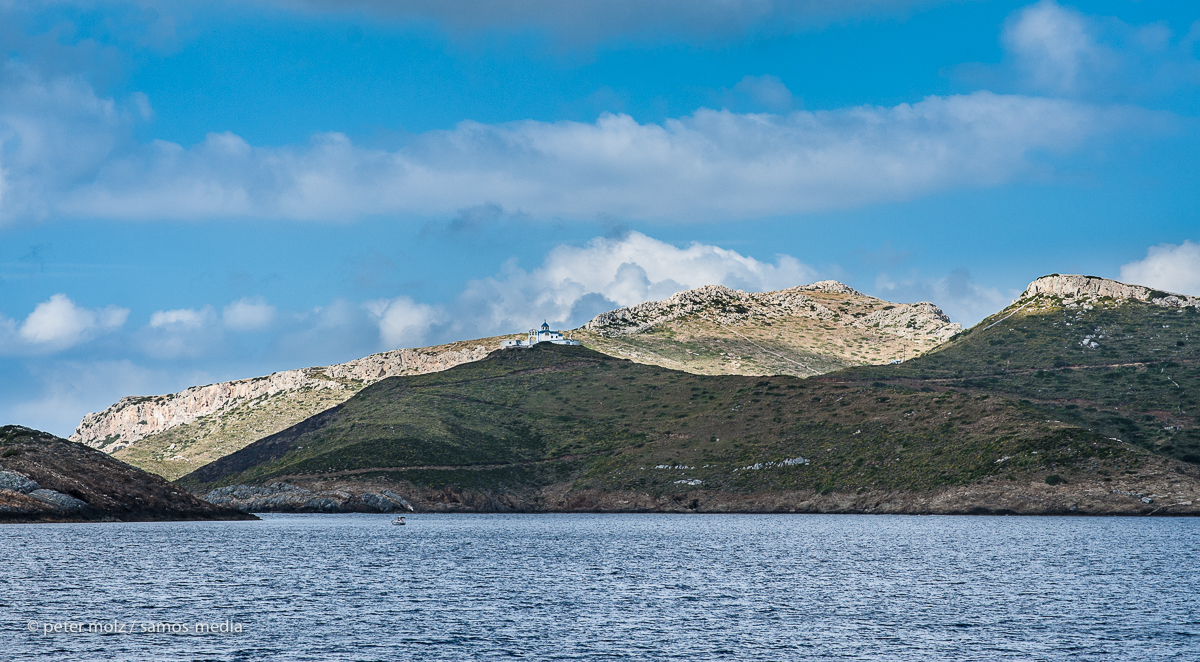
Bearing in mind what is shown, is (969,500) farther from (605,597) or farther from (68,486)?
(68,486)

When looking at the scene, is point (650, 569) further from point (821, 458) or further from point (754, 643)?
point (821, 458)

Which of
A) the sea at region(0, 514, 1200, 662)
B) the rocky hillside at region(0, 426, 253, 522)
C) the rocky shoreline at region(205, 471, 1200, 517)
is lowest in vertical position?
the sea at region(0, 514, 1200, 662)

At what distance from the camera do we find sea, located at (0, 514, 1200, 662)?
4778cm

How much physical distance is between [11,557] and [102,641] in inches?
2007

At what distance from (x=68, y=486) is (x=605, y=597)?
9674 centimetres

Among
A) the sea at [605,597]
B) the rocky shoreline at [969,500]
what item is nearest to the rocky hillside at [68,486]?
the sea at [605,597]

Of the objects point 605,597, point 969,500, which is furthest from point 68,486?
point 969,500

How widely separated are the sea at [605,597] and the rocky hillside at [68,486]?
42.5 ft

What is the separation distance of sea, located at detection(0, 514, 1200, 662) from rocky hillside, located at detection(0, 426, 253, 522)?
12.9 meters

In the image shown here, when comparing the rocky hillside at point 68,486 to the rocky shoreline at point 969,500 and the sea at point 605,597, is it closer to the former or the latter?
the sea at point 605,597

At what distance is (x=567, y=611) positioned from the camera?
198ft

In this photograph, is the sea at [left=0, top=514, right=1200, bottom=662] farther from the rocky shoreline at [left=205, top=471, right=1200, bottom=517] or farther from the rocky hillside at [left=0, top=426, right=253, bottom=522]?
the rocky shoreline at [left=205, top=471, right=1200, bottom=517]

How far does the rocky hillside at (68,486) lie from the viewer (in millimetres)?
128375

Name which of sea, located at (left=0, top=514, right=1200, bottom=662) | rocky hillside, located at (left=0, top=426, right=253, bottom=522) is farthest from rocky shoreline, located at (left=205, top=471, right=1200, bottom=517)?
rocky hillside, located at (left=0, top=426, right=253, bottom=522)
